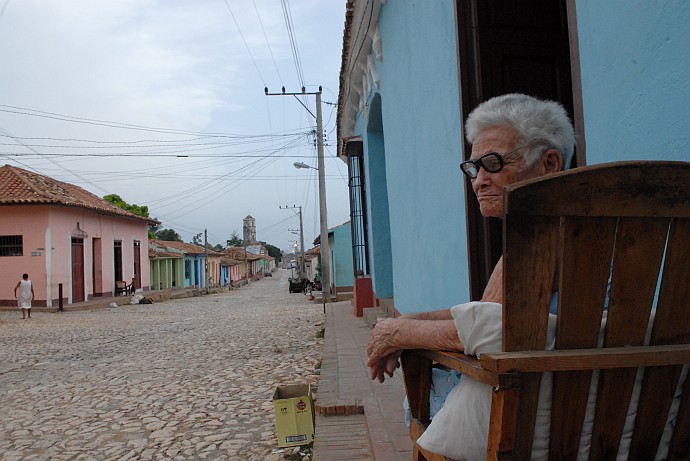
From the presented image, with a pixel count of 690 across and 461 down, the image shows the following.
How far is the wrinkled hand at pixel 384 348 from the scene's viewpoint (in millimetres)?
1541

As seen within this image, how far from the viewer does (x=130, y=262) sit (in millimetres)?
28516

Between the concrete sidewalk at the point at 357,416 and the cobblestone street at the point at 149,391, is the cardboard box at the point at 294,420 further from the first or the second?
the cobblestone street at the point at 149,391

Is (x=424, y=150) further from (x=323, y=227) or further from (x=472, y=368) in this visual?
(x=323, y=227)

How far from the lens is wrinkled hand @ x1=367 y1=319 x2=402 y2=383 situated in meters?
1.54

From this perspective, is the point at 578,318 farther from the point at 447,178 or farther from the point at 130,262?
the point at 130,262

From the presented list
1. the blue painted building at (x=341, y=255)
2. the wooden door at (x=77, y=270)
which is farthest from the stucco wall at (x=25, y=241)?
the blue painted building at (x=341, y=255)

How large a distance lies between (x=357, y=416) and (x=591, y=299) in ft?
10.1

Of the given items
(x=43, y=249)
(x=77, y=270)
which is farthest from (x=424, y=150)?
(x=77, y=270)

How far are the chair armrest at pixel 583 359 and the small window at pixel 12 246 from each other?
75.2 ft

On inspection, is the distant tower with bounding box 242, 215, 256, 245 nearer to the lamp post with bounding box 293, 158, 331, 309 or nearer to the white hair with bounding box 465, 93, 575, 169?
the lamp post with bounding box 293, 158, 331, 309

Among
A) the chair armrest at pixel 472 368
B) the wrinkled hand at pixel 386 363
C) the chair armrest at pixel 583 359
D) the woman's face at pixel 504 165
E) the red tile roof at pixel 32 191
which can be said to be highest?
the red tile roof at pixel 32 191

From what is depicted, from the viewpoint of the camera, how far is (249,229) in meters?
98.2

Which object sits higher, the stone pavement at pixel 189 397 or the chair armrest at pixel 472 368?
the chair armrest at pixel 472 368

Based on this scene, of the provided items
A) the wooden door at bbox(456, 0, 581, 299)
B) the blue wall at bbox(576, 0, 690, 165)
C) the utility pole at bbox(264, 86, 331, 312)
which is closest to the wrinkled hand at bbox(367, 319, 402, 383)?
the blue wall at bbox(576, 0, 690, 165)
